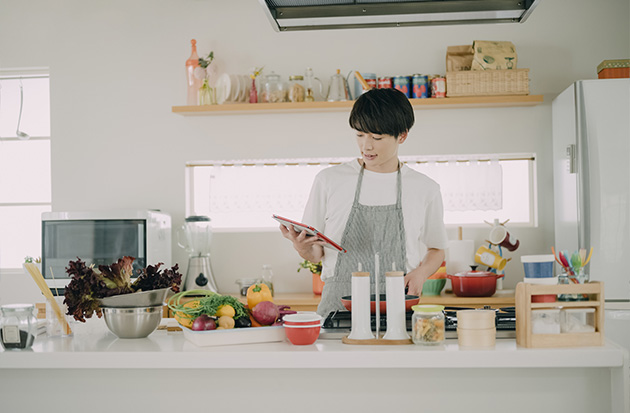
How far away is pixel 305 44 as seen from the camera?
13.9 ft

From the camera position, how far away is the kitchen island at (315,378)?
1.73 meters

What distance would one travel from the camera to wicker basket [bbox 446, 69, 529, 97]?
12.7 ft

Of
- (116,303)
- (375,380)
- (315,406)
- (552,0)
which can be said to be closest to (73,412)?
(116,303)

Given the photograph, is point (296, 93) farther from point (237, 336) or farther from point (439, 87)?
point (237, 336)

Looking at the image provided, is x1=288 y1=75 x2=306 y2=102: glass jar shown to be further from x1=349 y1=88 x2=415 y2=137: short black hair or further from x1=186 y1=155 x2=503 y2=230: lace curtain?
x1=349 y1=88 x2=415 y2=137: short black hair

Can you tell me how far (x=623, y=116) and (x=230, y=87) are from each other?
2332 mm

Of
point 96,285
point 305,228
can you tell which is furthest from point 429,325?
point 96,285

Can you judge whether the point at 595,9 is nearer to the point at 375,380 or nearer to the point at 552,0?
the point at 552,0

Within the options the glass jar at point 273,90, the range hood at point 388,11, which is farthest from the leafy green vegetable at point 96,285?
the glass jar at point 273,90

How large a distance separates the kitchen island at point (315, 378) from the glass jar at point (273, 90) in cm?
244

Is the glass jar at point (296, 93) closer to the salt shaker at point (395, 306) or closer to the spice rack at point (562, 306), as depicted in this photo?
the salt shaker at point (395, 306)

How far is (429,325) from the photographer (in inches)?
70.2

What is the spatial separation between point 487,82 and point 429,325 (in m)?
2.49

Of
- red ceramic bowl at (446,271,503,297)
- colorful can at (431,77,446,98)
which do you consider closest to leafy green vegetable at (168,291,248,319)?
red ceramic bowl at (446,271,503,297)
